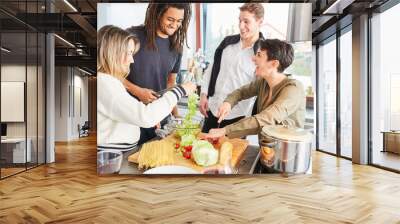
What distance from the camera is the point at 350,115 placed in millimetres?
8055

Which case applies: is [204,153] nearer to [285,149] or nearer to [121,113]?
[285,149]

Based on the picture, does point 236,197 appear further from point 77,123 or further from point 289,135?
point 77,123

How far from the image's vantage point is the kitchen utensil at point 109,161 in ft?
19.1

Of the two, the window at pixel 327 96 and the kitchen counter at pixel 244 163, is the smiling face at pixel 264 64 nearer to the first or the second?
the kitchen counter at pixel 244 163

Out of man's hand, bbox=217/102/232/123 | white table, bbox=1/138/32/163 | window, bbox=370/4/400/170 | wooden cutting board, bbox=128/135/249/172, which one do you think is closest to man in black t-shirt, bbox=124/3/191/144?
wooden cutting board, bbox=128/135/249/172

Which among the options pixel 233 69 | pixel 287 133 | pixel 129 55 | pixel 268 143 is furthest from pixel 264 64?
pixel 129 55

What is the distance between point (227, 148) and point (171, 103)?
1.12 meters

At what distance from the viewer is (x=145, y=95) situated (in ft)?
19.0

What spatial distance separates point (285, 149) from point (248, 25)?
2.01 meters

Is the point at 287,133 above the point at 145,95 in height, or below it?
below

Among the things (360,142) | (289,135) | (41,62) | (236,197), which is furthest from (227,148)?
(41,62)

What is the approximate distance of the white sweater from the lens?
226 inches

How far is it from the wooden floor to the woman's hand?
1.36 meters

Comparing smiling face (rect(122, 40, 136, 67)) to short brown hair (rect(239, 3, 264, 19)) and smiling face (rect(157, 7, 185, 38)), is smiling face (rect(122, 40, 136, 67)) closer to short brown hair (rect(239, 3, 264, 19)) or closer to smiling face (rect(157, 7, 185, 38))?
smiling face (rect(157, 7, 185, 38))
